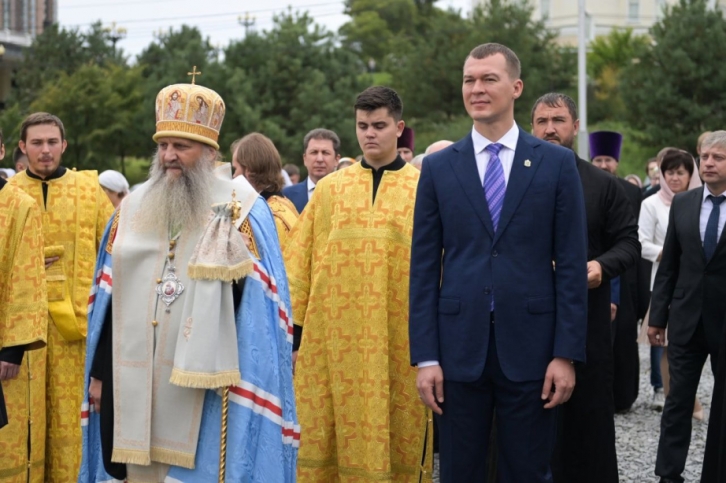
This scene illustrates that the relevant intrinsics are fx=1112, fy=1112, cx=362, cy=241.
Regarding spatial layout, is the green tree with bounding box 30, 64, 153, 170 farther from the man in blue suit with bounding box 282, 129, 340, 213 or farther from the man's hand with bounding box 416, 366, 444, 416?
the man's hand with bounding box 416, 366, 444, 416

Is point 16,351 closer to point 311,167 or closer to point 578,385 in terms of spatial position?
point 578,385

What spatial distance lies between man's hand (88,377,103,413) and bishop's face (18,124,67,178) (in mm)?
2662

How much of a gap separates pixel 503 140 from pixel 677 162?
5605 millimetres

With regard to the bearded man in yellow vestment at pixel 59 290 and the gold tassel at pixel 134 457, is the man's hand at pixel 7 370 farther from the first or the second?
the gold tassel at pixel 134 457

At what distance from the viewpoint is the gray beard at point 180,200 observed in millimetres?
4727

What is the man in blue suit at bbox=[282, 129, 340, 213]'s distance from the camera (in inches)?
366

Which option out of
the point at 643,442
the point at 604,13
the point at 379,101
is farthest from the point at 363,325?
the point at 604,13

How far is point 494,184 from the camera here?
4.69m

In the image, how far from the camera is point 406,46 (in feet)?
163

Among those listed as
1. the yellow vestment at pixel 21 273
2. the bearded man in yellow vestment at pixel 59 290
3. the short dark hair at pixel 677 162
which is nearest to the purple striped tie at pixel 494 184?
the yellow vestment at pixel 21 273

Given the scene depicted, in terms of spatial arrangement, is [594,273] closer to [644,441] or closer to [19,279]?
[19,279]

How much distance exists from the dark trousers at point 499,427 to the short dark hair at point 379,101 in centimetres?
195

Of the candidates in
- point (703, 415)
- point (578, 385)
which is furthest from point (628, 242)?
point (703, 415)

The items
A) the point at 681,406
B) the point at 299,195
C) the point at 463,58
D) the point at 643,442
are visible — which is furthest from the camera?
the point at 463,58
